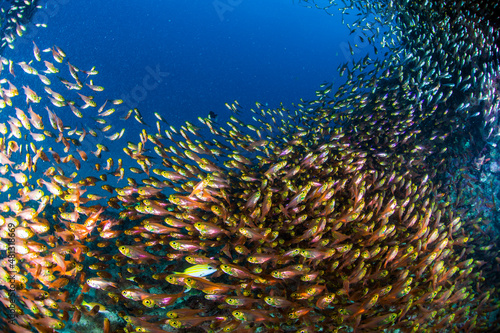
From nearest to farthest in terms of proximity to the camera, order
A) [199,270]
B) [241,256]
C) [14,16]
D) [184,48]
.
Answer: [199,270] < [241,256] < [14,16] < [184,48]

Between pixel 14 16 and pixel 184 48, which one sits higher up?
pixel 184 48

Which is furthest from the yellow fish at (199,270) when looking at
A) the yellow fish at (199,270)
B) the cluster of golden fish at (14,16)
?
the cluster of golden fish at (14,16)

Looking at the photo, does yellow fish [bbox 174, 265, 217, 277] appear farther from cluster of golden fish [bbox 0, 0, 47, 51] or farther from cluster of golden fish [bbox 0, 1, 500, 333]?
cluster of golden fish [bbox 0, 0, 47, 51]

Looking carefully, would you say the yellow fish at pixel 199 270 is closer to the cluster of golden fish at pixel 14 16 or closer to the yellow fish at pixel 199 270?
the yellow fish at pixel 199 270

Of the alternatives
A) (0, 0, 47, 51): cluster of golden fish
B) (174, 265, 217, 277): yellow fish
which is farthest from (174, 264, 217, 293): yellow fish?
(0, 0, 47, 51): cluster of golden fish

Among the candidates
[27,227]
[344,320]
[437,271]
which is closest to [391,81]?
[437,271]

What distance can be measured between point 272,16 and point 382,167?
146 metres

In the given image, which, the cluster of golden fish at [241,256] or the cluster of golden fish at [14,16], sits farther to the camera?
the cluster of golden fish at [14,16]

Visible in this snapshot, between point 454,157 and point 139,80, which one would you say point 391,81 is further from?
point 139,80

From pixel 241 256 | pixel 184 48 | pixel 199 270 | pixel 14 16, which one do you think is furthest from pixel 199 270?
pixel 184 48

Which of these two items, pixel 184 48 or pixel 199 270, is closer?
pixel 199 270

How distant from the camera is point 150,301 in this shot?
2842mm

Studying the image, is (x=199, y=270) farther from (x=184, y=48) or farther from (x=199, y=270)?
(x=184, y=48)

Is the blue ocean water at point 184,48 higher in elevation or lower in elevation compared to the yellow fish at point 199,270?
higher
